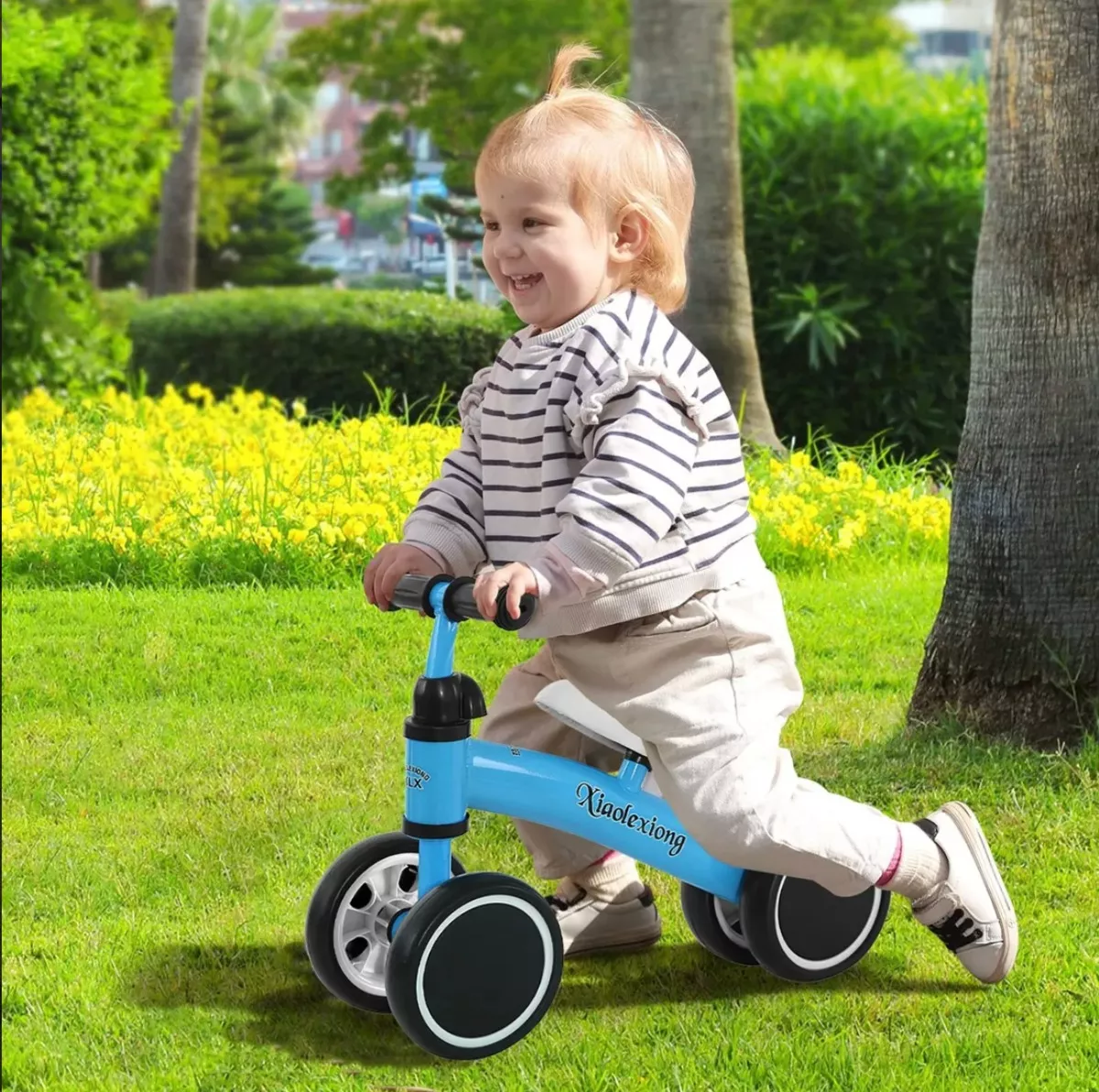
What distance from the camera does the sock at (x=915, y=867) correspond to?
9.59 ft

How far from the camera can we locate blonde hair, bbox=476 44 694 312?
2.72m

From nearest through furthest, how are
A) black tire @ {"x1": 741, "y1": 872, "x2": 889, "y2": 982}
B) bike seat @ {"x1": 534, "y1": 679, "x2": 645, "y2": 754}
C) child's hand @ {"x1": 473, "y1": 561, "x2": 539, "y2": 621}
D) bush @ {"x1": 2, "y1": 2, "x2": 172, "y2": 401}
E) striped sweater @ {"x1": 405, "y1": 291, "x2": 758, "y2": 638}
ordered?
child's hand @ {"x1": 473, "y1": 561, "x2": 539, "y2": 621}
striped sweater @ {"x1": 405, "y1": 291, "x2": 758, "y2": 638}
bike seat @ {"x1": 534, "y1": 679, "x2": 645, "y2": 754}
black tire @ {"x1": 741, "y1": 872, "x2": 889, "y2": 982}
bush @ {"x1": 2, "y1": 2, "x2": 172, "y2": 401}

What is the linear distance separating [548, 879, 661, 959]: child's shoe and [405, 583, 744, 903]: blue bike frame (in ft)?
0.79

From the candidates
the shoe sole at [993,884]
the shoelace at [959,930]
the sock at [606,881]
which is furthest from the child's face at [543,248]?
the shoelace at [959,930]

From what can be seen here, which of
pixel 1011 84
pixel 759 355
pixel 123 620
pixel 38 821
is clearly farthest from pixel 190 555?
pixel 759 355

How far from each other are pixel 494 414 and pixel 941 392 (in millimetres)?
6264

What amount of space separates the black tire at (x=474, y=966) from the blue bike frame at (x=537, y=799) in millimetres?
82

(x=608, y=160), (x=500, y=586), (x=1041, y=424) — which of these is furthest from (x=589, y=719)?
(x=1041, y=424)

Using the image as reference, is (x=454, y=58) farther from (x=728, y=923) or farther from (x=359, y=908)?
(x=359, y=908)

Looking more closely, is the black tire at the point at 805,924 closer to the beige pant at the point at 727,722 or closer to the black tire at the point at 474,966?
the beige pant at the point at 727,722

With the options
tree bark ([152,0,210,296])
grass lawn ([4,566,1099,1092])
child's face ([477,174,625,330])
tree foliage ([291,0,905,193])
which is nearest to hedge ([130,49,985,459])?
grass lawn ([4,566,1099,1092])

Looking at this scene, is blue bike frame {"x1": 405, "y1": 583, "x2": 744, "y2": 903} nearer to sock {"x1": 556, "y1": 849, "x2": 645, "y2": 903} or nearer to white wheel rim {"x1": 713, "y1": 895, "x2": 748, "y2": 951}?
white wheel rim {"x1": 713, "y1": 895, "x2": 748, "y2": 951}

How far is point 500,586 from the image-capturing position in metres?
2.49

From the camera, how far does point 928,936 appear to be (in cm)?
329
